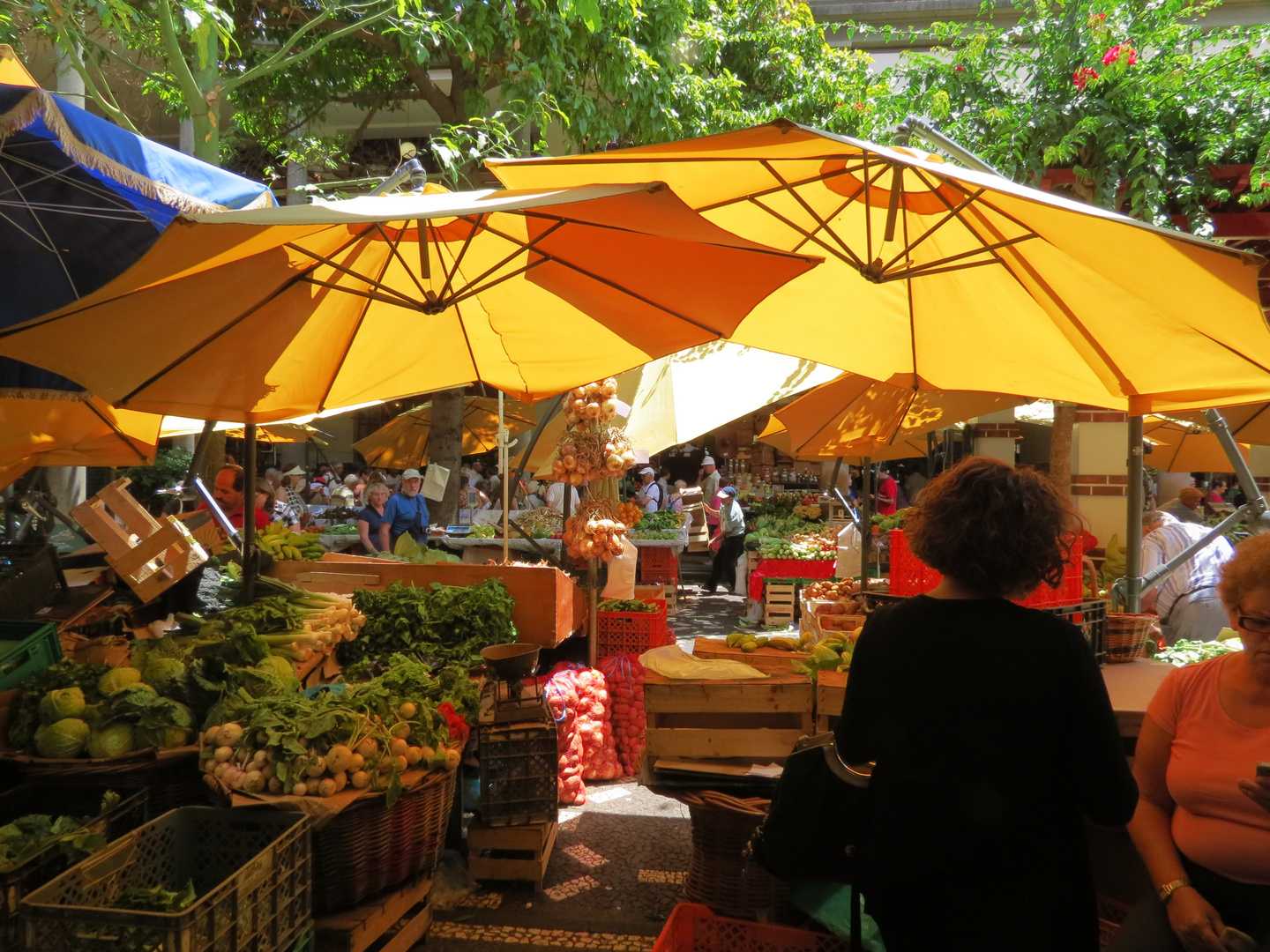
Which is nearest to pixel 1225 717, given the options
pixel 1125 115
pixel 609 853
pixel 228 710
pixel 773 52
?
pixel 609 853

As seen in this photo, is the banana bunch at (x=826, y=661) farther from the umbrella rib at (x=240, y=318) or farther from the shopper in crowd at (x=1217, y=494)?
the shopper in crowd at (x=1217, y=494)

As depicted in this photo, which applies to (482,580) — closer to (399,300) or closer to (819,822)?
(399,300)

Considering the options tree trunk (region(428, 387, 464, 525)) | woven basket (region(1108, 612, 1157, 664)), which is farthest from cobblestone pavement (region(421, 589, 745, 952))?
tree trunk (region(428, 387, 464, 525))

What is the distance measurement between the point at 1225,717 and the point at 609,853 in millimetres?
3157

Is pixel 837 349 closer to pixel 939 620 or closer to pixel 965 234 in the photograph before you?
pixel 965 234

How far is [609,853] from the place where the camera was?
466cm

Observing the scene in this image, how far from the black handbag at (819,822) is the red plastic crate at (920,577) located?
5.96ft

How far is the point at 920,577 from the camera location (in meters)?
4.39

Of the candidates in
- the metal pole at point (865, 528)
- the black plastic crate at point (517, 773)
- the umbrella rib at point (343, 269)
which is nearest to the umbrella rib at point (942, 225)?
the umbrella rib at point (343, 269)

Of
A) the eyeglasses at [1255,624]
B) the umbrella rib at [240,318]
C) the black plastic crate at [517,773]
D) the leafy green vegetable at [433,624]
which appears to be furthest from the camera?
the leafy green vegetable at [433,624]

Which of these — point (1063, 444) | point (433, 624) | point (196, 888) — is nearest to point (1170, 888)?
point (196, 888)

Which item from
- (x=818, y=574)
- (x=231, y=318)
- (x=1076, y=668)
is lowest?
(x=818, y=574)

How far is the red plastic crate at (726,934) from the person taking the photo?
9.70 feet

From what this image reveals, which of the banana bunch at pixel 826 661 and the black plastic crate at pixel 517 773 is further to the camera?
the black plastic crate at pixel 517 773
